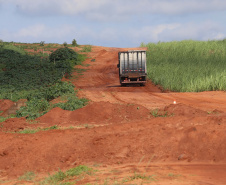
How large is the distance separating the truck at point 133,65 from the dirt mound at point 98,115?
11.5 metres

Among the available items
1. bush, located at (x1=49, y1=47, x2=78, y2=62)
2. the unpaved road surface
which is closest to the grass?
the unpaved road surface

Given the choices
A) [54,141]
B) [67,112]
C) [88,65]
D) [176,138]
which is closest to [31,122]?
[67,112]

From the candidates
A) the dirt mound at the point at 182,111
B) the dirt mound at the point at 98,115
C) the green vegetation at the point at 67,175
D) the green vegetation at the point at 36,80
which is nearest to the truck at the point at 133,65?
the green vegetation at the point at 36,80

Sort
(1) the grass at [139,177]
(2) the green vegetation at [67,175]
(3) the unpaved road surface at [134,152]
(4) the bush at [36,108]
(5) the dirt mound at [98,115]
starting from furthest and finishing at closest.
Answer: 1. (4) the bush at [36,108]
2. (5) the dirt mound at [98,115]
3. (2) the green vegetation at [67,175]
4. (3) the unpaved road surface at [134,152]
5. (1) the grass at [139,177]

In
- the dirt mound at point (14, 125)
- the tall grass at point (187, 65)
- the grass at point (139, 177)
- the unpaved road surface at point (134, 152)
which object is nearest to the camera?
the grass at point (139, 177)

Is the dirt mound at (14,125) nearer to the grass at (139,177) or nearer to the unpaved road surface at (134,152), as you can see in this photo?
the unpaved road surface at (134,152)

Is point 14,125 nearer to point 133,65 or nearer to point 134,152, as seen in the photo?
point 134,152

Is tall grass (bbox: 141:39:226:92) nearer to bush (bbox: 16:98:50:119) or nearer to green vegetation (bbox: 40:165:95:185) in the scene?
bush (bbox: 16:98:50:119)

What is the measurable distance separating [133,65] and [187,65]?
22.2 feet

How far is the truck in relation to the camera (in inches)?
1082

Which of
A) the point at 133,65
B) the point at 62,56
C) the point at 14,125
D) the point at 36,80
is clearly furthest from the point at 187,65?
the point at 14,125

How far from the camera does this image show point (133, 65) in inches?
1085

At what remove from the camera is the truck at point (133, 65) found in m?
27.5

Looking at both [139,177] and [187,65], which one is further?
[187,65]
